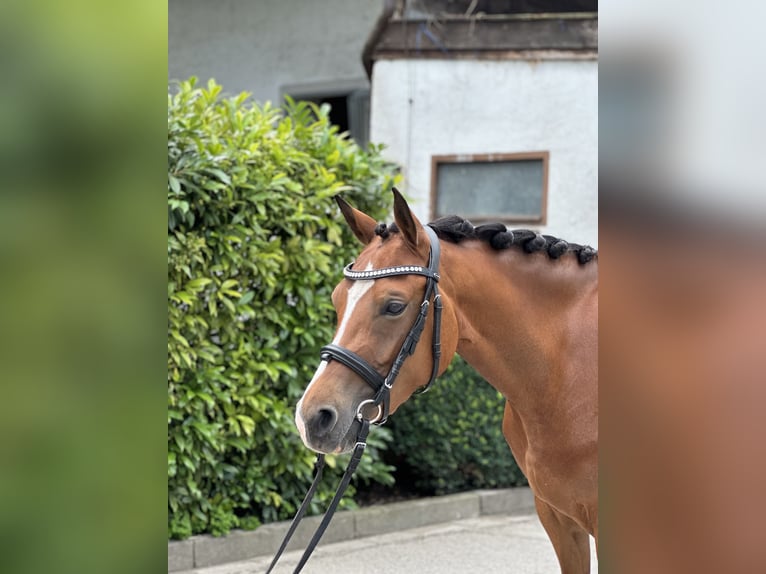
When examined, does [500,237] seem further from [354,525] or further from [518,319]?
[354,525]

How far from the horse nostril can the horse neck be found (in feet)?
1.88

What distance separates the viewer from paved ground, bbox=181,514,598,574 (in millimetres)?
5309

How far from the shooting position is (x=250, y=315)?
534 cm

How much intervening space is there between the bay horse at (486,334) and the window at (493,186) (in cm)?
516

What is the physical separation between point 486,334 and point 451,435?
13.7 feet

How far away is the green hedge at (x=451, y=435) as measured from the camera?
6793 mm

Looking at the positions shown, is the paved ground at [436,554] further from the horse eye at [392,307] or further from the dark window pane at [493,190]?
the horse eye at [392,307]

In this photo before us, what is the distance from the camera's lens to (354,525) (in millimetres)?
6074

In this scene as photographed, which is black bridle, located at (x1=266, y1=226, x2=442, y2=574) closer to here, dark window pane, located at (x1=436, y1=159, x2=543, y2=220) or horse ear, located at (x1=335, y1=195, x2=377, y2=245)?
horse ear, located at (x1=335, y1=195, x2=377, y2=245)
